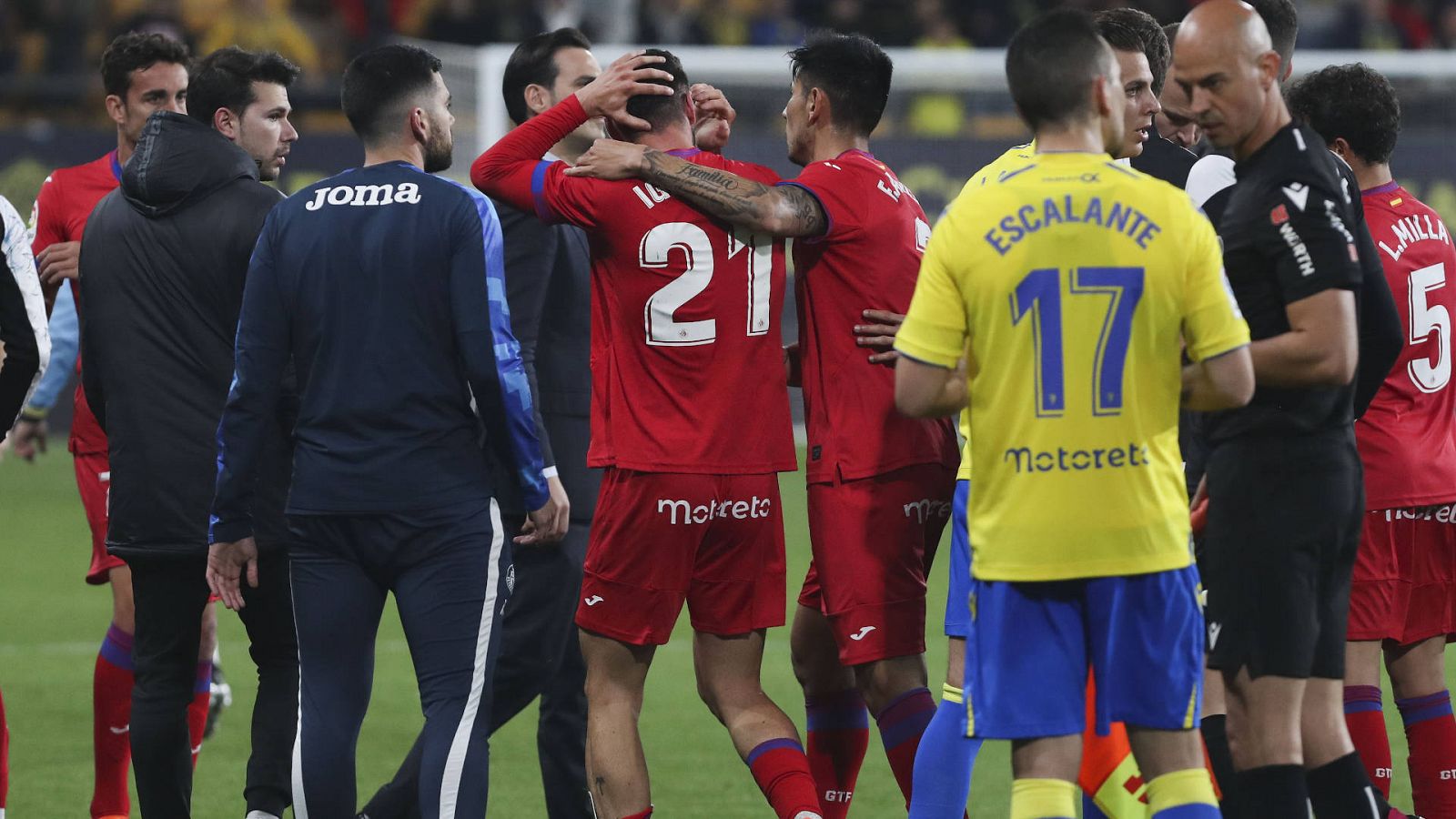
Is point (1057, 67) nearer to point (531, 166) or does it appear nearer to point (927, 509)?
point (927, 509)

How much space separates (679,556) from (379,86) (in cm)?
145

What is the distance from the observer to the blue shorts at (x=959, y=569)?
185 inches

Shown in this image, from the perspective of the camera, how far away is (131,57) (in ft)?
21.5

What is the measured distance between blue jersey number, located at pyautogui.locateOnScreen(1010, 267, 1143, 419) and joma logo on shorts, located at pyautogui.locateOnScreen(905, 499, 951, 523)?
126 centimetres

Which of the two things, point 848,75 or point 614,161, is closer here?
point 614,161

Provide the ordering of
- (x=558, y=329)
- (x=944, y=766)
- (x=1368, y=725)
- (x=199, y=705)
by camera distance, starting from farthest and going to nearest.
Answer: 1. (x=558, y=329)
2. (x=199, y=705)
3. (x=1368, y=725)
4. (x=944, y=766)

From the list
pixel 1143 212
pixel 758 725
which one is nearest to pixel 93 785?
pixel 758 725

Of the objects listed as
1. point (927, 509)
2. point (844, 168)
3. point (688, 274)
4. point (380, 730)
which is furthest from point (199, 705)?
point (844, 168)

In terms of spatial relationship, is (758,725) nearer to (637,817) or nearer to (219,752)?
(637,817)

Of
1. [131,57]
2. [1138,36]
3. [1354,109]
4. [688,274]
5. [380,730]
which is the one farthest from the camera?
[380,730]

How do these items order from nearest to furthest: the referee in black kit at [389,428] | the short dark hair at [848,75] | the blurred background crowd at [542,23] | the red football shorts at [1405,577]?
the referee in black kit at [389,428], the short dark hair at [848,75], the red football shorts at [1405,577], the blurred background crowd at [542,23]

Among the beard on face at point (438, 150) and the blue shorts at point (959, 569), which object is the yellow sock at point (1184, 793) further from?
the beard on face at point (438, 150)

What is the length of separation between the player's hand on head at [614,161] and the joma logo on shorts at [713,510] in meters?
0.87

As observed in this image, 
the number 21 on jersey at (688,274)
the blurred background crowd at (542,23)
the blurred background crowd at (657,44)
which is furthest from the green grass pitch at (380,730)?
the blurred background crowd at (542,23)
